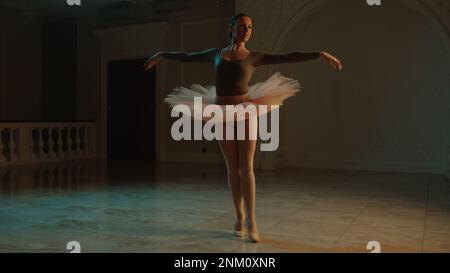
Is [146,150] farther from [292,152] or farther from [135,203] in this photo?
[135,203]

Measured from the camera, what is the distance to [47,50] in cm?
1062

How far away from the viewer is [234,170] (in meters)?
3.04

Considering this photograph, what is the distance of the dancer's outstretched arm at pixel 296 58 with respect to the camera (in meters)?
2.82

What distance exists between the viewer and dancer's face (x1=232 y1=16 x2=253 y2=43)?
292 cm

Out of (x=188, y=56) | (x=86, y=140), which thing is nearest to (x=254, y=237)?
(x=188, y=56)

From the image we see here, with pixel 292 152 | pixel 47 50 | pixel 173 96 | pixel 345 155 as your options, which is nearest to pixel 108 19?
pixel 47 50

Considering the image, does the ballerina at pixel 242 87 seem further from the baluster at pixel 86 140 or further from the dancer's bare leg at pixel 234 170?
the baluster at pixel 86 140

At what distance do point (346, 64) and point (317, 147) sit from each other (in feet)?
4.87

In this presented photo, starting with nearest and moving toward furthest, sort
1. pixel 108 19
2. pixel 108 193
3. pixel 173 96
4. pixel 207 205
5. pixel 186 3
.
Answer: pixel 173 96 < pixel 207 205 < pixel 108 193 < pixel 186 3 < pixel 108 19

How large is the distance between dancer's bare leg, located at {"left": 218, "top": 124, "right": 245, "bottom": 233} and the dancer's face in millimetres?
652

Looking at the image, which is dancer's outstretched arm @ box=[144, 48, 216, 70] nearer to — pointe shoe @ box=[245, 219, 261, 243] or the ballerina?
the ballerina

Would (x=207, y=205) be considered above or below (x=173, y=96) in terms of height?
below

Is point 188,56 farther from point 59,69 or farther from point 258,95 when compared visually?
point 59,69

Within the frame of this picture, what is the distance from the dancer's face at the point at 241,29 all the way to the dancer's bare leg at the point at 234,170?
65 centimetres
